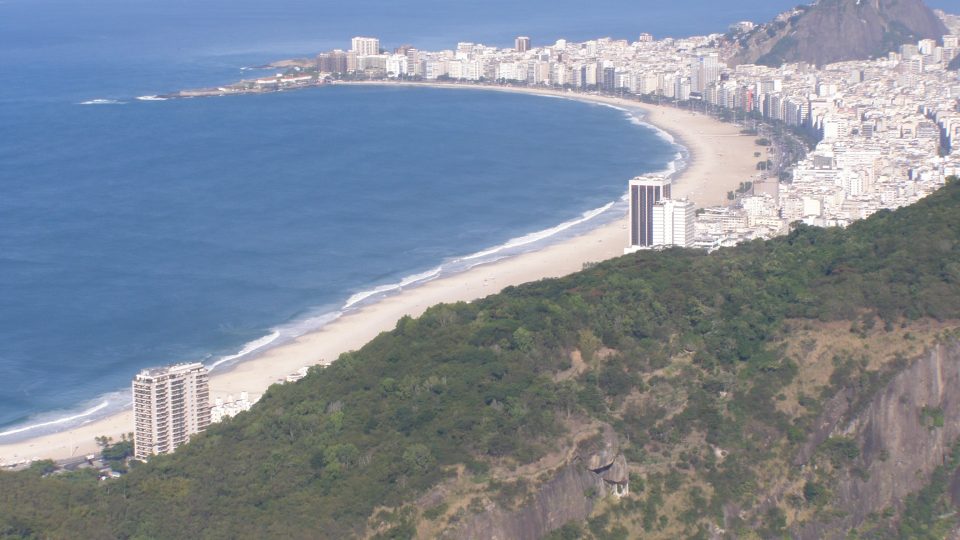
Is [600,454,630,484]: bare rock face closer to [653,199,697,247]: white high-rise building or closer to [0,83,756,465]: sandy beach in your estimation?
[0,83,756,465]: sandy beach

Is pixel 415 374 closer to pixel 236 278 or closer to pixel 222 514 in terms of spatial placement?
pixel 222 514

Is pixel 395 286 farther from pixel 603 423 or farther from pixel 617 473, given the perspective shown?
pixel 617 473

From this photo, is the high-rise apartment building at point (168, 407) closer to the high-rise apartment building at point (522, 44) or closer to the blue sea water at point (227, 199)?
the blue sea water at point (227, 199)

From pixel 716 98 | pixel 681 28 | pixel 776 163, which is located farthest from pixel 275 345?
pixel 681 28

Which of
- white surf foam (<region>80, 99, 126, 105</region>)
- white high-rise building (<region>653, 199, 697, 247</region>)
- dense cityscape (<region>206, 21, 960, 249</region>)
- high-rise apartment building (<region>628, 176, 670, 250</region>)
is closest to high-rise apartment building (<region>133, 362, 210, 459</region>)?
dense cityscape (<region>206, 21, 960, 249</region>)

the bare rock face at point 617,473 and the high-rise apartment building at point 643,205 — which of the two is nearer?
the bare rock face at point 617,473

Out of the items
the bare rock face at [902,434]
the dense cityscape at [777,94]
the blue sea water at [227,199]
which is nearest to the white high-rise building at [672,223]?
the dense cityscape at [777,94]
